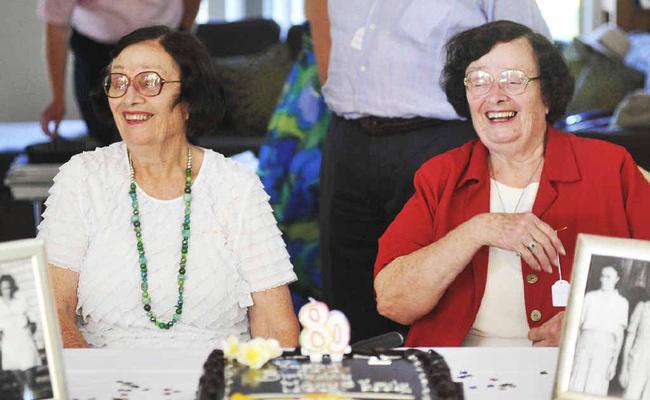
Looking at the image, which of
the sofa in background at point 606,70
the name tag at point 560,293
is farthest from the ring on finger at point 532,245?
the sofa in background at point 606,70

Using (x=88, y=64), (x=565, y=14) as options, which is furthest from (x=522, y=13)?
(x=565, y=14)

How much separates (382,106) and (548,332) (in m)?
0.88

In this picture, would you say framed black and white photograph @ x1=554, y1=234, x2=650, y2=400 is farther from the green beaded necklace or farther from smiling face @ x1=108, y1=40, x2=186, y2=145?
smiling face @ x1=108, y1=40, x2=186, y2=145

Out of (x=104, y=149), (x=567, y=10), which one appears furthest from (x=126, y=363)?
(x=567, y=10)

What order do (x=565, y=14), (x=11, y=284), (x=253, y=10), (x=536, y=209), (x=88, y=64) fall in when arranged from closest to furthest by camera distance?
(x=11, y=284) → (x=536, y=209) → (x=88, y=64) → (x=565, y=14) → (x=253, y=10)

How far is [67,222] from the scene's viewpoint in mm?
2258

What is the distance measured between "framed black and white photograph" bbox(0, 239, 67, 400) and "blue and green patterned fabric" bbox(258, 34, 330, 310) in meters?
2.31

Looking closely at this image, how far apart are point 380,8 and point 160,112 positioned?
750 millimetres

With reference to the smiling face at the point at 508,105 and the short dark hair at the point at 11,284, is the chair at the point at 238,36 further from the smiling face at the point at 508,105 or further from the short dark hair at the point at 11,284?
the short dark hair at the point at 11,284

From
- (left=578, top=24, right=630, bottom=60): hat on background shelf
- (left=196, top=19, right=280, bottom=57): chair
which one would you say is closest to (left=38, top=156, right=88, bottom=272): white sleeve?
(left=578, top=24, right=630, bottom=60): hat on background shelf

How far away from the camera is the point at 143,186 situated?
232 cm

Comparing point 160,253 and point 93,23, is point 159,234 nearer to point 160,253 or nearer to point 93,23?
point 160,253

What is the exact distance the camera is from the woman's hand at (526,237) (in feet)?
6.86

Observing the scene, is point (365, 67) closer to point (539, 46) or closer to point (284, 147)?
point (539, 46)
